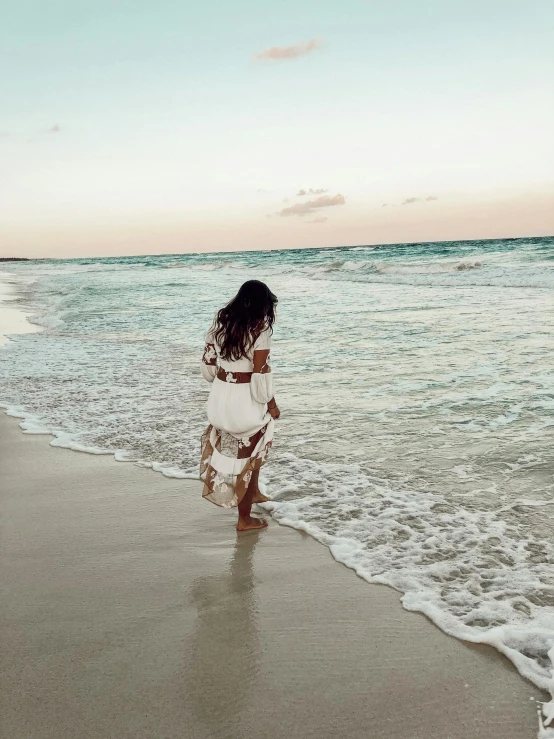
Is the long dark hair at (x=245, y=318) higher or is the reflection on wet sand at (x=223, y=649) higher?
the long dark hair at (x=245, y=318)

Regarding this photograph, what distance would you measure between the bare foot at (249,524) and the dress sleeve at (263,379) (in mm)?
762

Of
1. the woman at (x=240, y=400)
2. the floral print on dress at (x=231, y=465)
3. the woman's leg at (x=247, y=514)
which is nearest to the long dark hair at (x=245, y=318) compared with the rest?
the woman at (x=240, y=400)

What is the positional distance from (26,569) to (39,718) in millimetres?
1225

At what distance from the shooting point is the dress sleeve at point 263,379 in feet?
12.2

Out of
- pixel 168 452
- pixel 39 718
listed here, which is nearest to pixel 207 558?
pixel 39 718

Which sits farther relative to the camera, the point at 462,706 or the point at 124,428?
the point at 124,428

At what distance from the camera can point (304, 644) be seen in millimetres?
2703

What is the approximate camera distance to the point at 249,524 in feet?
12.8

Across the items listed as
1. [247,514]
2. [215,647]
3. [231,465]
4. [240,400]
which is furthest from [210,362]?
[215,647]

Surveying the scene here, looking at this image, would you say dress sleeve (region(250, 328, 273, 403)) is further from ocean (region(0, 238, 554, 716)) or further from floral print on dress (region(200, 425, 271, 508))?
ocean (region(0, 238, 554, 716))

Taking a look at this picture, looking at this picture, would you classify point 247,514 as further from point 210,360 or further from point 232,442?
point 210,360

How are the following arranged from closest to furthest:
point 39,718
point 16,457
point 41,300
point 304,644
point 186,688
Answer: point 39,718 → point 186,688 → point 304,644 → point 16,457 → point 41,300

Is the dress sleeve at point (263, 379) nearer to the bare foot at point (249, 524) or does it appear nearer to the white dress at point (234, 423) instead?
the white dress at point (234, 423)

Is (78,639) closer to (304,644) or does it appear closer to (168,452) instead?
(304,644)
